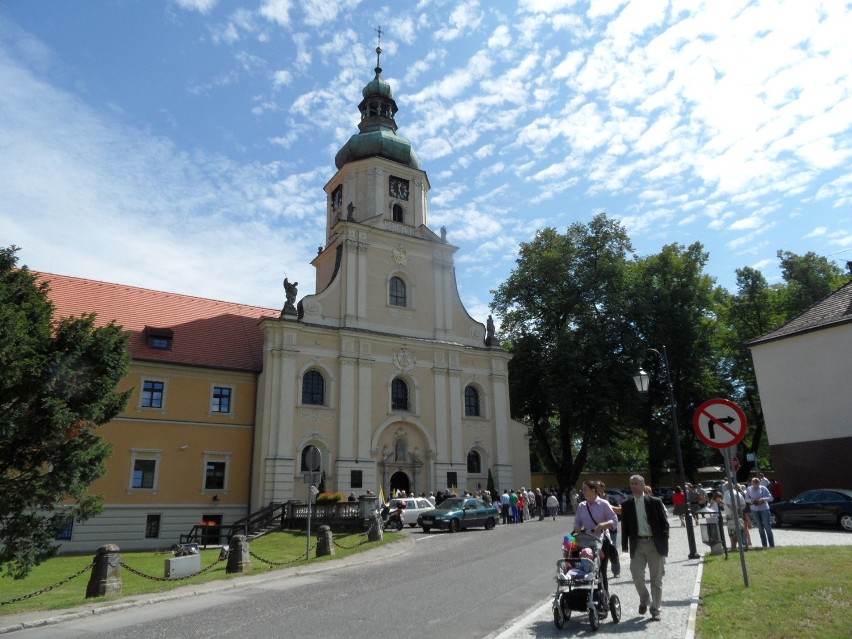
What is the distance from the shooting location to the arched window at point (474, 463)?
34938 mm

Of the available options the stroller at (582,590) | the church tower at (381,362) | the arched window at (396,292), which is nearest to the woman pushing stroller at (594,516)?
the stroller at (582,590)

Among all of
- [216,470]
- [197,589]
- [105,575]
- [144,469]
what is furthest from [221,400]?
[197,589]

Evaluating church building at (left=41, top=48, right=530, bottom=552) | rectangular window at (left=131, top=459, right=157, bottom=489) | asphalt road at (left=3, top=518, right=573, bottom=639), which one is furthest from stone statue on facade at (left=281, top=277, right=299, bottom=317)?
asphalt road at (left=3, top=518, right=573, bottom=639)

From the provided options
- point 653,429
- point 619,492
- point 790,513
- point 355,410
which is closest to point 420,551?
point 790,513

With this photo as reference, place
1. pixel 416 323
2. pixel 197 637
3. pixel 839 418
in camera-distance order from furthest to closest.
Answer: pixel 416 323 → pixel 839 418 → pixel 197 637

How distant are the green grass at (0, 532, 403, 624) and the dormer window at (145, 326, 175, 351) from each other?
30.8 feet

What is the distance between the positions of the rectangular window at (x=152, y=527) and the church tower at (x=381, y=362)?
162 inches

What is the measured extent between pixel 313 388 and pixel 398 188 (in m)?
13.6

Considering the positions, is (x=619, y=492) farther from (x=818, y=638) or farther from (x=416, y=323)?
(x=818, y=638)

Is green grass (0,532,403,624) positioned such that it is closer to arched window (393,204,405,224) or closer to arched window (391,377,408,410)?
arched window (391,377,408,410)

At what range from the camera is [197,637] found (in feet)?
26.1

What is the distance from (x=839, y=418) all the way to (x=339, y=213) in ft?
89.2

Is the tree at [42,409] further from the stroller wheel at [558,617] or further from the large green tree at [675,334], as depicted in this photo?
the large green tree at [675,334]

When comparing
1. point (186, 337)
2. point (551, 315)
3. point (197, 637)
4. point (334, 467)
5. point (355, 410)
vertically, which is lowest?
point (197, 637)
